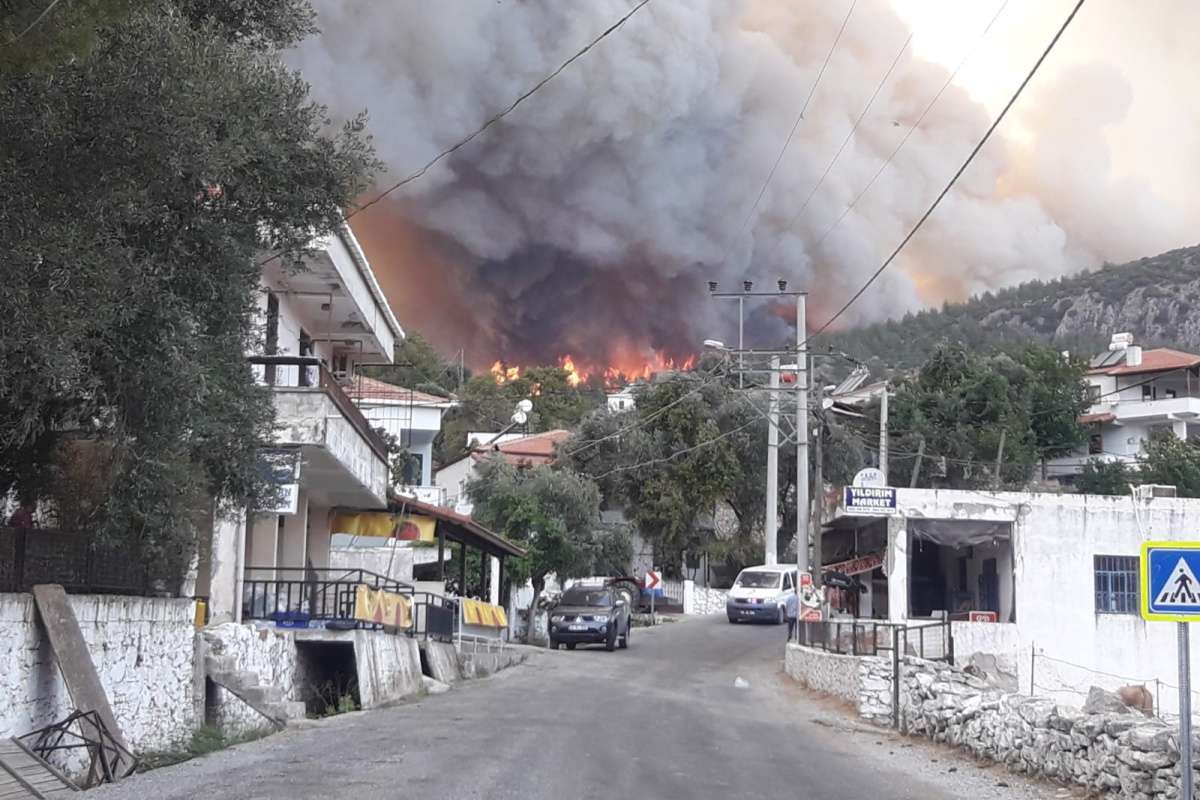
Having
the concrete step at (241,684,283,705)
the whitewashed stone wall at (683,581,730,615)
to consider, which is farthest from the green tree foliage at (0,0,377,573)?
the whitewashed stone wall at (683,581,730,615)

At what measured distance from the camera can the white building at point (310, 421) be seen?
69.3ft

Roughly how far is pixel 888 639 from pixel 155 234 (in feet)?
54.2

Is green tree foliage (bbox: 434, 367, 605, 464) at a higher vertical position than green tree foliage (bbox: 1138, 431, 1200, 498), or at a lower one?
higher

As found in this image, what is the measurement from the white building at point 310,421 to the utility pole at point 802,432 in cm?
1239

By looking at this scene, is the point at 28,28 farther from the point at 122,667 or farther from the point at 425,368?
the point at 425,368

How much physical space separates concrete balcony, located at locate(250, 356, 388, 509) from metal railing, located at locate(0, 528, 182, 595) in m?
3.79

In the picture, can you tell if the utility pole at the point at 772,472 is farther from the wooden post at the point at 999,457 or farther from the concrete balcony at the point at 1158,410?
the concrete balcony at the point at 1158,410

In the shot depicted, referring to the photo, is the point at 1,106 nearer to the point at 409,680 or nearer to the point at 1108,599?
the point at 409,680

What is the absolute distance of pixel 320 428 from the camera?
69.7 ft

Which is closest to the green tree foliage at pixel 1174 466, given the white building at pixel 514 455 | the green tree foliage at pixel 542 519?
the white building at pixel 514 455

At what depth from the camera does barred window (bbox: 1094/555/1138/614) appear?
3312 centimetres

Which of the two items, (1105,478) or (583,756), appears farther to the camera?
(1105,478)

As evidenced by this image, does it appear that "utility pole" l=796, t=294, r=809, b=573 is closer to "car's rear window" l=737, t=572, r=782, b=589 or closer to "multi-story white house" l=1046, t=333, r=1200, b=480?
"car's rear window" l=737, t=572, r=782, b=589

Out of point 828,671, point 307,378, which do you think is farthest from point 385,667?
point 828,671
